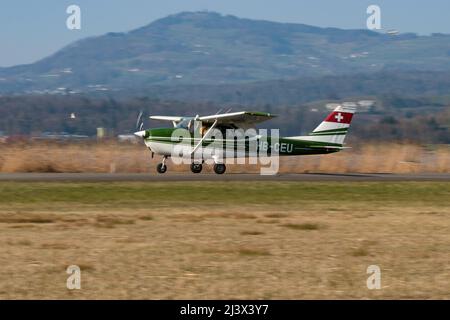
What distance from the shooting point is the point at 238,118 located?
33625 millimetres

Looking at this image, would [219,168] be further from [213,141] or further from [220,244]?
[220,244]

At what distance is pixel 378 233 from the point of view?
16.7 metres

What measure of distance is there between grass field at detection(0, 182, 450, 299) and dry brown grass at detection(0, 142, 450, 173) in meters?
10.5

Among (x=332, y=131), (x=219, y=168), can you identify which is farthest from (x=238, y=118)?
(x=332, y=131)

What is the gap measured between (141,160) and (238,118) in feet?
23.3

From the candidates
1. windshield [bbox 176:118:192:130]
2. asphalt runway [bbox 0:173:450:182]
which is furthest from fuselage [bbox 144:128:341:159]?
asphalt runway [bbox 0:173:450:182]

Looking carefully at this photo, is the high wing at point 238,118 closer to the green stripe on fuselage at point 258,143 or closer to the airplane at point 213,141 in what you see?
the airplane at point 213,141

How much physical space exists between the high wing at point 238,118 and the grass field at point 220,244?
24.1 feet

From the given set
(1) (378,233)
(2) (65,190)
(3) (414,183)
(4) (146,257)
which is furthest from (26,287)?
(3) (414,183)

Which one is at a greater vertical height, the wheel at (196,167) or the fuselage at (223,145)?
the fuselage at (223,145)

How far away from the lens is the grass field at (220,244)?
1127cm

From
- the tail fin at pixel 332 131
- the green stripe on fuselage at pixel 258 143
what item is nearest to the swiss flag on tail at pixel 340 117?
the tail fin at pixel 332 131

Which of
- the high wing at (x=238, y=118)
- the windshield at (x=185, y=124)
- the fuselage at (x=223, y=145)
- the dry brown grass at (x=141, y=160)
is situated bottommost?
the dry brown grass at (x=141, y=160)

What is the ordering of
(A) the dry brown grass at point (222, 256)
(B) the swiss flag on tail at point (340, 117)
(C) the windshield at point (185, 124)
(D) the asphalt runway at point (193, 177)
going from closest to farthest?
(A) the dry brown grass at point (222, 256) < (D) the asphalt runway at point (193, 177) < (C) the windshield at point (185, 124) < (B) the swiss flag on tail at point (340, 117)
